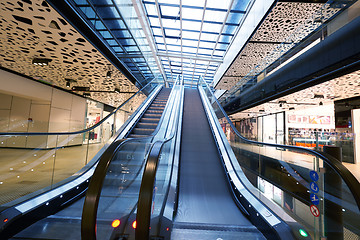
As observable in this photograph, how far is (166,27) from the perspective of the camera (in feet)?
40.9

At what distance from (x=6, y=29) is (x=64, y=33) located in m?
1.60

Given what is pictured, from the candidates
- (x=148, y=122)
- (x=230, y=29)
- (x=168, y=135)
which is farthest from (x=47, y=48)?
(x=230, y=29)

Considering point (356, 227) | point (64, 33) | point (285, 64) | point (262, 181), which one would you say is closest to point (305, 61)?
point (285, 64)

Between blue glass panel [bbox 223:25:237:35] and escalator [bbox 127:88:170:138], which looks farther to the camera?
blue glass panel [bbox 223:25:237:35]

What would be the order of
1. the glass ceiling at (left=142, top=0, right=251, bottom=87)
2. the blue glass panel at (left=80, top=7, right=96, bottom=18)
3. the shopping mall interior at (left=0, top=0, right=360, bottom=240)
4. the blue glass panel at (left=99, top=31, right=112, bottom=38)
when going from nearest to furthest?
the shopping mall interior at (left=0, top=0, right=360, bottom=240), the blue glass panel at (left=80, top=7, right=96, bottom=18), the blue glass panel at (left=99, top=31, right=112, bottom=38), the glass ceiling at (left=142, top=0, right=251, bottom=87)

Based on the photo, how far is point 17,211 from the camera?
2.11 m

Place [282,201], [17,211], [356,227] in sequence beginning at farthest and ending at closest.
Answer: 1. [282,201]
2. [356,227]
3. [17,211]

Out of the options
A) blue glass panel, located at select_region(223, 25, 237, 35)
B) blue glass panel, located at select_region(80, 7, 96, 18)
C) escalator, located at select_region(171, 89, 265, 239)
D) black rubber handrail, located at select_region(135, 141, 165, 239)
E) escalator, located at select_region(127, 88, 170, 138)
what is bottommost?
escalator, located at select_region(171, 89, 265, 239)

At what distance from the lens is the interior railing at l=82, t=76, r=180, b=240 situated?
1405mm

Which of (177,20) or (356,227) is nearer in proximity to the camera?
(356,227)

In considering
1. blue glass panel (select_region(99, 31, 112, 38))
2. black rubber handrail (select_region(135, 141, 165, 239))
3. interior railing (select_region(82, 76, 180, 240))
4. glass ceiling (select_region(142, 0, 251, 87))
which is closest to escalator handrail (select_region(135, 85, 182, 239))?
black rubber handrail (select_region(135, 141, 165, 239))

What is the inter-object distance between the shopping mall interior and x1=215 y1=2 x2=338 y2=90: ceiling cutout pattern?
2.2 inches

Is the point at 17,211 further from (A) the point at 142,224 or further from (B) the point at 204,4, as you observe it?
(B) the point at 204,4

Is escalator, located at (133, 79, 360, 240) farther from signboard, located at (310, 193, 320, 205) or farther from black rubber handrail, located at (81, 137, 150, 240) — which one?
black rubber handrail, located at (81, 137, 150, 240)
